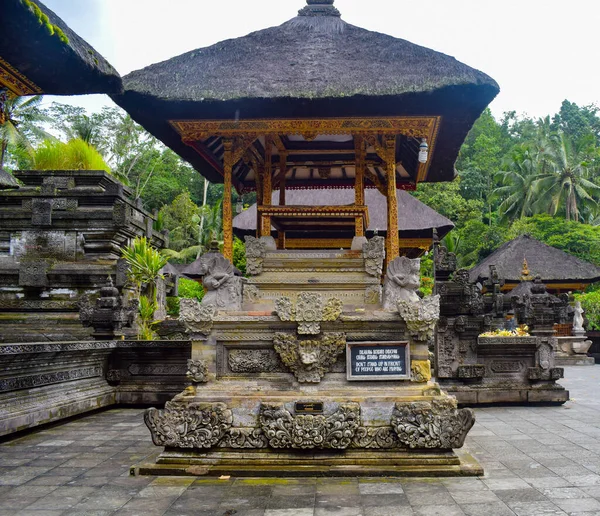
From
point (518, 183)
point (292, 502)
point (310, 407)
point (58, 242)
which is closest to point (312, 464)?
point (310, 407)

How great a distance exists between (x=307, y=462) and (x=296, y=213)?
11.2 ft

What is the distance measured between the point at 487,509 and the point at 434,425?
138 cm

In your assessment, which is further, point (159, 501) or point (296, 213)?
point (296, 213)

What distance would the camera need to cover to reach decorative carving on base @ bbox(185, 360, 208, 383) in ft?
21.1

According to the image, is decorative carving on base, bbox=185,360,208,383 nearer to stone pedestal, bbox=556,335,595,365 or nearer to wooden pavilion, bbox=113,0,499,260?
wooden pavilion, bbox=113,0,499,260

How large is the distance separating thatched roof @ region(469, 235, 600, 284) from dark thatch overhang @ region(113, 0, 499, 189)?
2202 cm

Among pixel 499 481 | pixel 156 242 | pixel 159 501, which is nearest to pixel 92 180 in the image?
pixel 156 242

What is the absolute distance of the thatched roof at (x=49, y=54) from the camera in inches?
182

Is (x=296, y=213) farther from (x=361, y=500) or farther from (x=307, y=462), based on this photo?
(x=361, y=500)

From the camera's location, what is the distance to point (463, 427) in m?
5.95

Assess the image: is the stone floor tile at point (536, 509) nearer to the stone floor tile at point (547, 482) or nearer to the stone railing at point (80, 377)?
the stone floor tile at point (547, 482)

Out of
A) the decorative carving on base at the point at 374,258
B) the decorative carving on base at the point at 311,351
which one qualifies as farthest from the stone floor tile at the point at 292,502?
the decorative carving on base at the point at 374,258

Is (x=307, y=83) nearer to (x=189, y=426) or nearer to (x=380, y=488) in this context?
(x=189, y=426)

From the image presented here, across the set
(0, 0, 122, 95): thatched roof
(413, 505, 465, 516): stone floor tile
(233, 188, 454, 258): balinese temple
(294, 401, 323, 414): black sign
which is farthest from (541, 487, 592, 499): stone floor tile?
(233, 188, 454, 258): balinese temple
